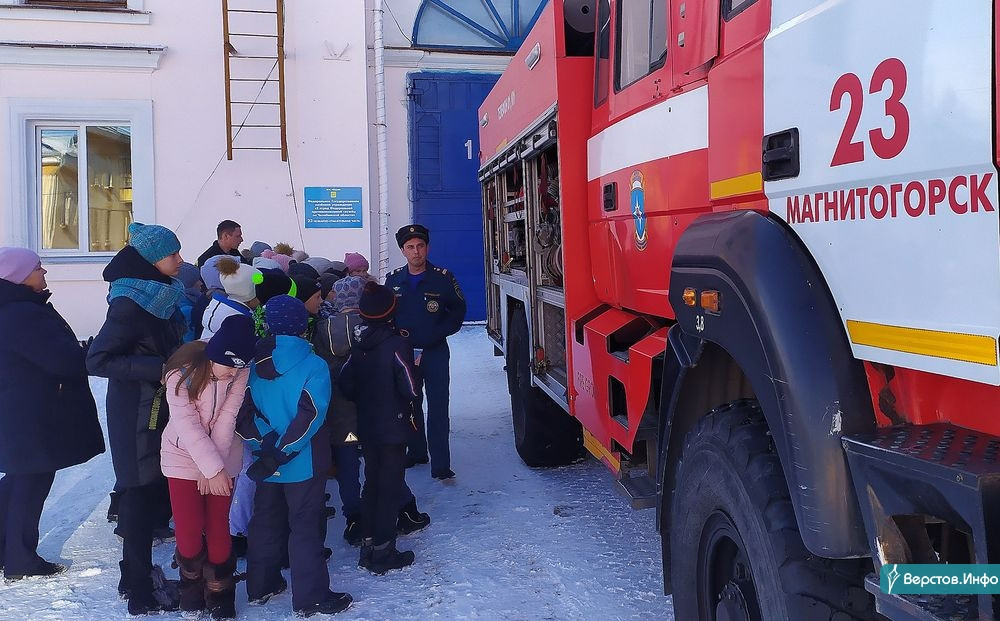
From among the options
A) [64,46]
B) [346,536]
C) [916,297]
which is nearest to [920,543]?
[916,297]

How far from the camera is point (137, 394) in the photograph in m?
3.39

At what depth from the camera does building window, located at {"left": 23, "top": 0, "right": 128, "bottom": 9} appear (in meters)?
9.65

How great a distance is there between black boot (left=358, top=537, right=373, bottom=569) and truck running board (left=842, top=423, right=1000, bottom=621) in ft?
9.00

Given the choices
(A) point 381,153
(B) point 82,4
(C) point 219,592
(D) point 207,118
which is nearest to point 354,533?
(C) point 219,592

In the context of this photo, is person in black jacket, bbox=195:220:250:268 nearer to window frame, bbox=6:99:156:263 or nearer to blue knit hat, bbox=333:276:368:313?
blue knit hat, bbox=333:276:368:313

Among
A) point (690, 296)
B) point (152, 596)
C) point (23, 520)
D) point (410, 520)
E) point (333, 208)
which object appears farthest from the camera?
point (333, 208)

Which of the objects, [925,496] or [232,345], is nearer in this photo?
[925,496]

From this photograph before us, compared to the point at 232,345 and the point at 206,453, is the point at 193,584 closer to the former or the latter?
the point at 206,453

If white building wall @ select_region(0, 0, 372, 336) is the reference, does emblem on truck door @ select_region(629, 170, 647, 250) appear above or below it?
below

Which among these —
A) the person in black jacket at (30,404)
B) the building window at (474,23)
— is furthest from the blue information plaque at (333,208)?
the person in black jacket at (30,404)

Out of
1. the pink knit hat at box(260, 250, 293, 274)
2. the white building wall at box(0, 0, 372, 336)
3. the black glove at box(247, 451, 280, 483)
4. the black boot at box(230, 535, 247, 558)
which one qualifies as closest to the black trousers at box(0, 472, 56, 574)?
the black boot at box(230, 535, 247, 558)

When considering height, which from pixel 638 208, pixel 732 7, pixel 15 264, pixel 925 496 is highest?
pixel 732 7

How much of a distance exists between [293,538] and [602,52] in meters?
2.55

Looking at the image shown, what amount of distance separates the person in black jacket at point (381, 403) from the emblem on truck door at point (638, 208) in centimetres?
143
